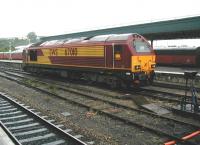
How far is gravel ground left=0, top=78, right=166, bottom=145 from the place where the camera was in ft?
27.8

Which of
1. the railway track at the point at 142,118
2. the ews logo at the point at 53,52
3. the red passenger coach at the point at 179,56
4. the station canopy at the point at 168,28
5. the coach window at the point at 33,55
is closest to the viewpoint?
the railway track at the point at 142,118

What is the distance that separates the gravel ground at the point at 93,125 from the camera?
27.8 feet

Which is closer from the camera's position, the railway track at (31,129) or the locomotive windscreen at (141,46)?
the railway track at (31,129)

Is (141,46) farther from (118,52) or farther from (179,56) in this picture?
(179,56)

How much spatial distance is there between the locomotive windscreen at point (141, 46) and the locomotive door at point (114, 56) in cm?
88

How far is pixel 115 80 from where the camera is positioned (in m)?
17.4

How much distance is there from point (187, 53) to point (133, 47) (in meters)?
18.8

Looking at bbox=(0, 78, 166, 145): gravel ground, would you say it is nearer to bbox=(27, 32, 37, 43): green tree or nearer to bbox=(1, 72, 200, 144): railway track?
bbox=(1, 72, 200, 144): railway track

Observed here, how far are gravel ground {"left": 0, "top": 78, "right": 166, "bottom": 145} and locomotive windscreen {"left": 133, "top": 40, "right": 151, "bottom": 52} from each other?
551 centimetres

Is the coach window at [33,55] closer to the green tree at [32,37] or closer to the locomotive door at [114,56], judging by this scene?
the locomotive door at [114,56]

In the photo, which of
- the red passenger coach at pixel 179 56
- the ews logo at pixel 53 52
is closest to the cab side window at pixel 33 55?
the ews logo at pixel 53 52

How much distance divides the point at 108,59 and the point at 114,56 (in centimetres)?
58

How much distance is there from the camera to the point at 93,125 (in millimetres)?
10047

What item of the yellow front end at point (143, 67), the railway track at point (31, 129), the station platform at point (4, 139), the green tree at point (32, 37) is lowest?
the railway track at point (31, 129)
